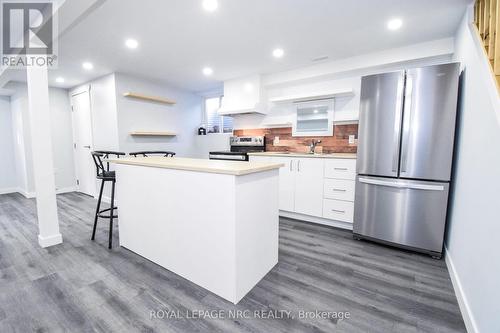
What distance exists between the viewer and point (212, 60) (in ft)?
11.0

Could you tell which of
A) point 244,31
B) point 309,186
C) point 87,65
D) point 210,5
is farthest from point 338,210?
point 87,65

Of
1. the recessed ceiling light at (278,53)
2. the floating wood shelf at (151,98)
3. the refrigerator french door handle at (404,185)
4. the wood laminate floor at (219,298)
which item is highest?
the recessed ceiling light at (278,53)

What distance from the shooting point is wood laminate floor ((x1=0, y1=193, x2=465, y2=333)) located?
4.82 feet

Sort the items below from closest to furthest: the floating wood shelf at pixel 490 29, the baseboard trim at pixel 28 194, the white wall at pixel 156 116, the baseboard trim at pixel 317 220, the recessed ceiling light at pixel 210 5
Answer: the floating wood shelf at pixel 490 29
the recessed ceiling light at pixel 210 5
the baseboard trim at pixel 317 220
the white wall at pixel 156 116
the baseboard trim at pixel 28 194

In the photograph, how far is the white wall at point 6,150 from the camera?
202 inches

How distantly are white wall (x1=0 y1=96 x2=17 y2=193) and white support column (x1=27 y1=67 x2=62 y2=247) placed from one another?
167 inches

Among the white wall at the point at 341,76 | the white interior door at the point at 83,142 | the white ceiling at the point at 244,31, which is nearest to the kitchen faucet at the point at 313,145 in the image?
the white wall at the point at 341,76

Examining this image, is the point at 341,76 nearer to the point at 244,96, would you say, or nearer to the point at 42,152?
the point at 244,96

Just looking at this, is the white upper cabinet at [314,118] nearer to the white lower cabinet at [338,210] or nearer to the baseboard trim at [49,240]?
the white lower cabinet at [338,210]

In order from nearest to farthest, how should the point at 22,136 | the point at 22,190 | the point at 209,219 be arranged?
the point at 209,219 < the point at 22,136 < the point at 22,190

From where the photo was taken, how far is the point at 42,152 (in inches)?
96.3

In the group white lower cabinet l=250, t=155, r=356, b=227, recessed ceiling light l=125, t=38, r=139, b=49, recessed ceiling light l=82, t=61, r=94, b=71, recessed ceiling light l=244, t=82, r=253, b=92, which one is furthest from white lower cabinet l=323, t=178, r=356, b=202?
recessed ceiling light l=82, t=61, r=94, b=71

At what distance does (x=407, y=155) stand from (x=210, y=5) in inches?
95.3

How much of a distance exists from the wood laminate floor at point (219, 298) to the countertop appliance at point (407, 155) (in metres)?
0.28
